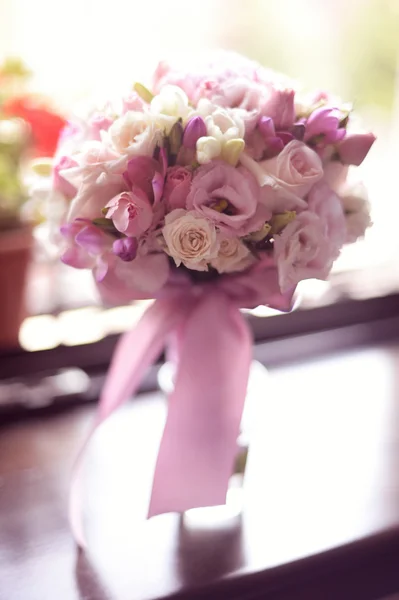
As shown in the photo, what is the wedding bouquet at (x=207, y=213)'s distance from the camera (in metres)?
0.59

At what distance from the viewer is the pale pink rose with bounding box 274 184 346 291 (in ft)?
1.98

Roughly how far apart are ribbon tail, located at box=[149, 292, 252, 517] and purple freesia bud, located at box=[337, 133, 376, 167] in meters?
0.18

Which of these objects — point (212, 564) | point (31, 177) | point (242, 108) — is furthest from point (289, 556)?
point (31, 177)

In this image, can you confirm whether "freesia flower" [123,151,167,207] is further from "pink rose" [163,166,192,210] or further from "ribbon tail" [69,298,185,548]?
"ribbon tail" [69,298,185,548]

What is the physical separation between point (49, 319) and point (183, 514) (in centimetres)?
40

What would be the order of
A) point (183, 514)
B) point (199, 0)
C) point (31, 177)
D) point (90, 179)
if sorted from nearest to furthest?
point (90, 179) → point (183, 514) → point (31, 177) → point (199, 0)

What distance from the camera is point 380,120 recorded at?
4.11 ft

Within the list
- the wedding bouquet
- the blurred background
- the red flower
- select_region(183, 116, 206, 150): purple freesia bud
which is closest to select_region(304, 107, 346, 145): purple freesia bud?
the wedding bouquet

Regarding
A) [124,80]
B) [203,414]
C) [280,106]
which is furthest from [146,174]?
[124,80]

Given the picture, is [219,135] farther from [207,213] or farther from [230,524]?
[230,524]

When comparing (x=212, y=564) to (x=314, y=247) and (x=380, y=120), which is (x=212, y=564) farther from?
(x=380, y=120)

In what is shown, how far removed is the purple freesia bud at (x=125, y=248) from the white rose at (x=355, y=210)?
8.1 inches

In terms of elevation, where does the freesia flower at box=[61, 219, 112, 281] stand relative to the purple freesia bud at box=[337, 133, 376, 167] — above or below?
below

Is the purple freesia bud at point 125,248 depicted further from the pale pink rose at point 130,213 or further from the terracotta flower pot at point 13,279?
the terracotta flower pot at point 13,279
